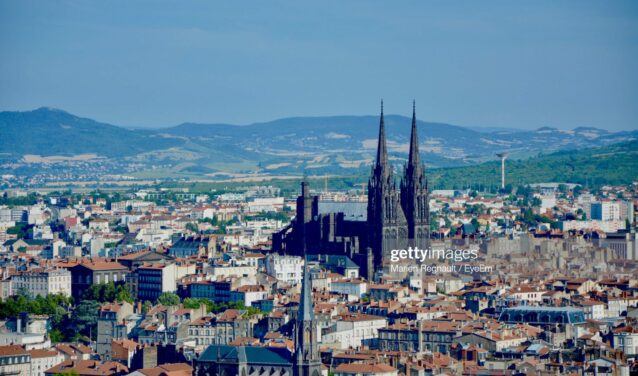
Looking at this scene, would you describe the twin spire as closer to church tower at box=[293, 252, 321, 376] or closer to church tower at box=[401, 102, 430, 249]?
church tower at box=[401, 102, 430, 249]

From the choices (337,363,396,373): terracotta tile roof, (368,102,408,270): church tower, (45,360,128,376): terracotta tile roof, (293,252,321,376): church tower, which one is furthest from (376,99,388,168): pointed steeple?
(293,252,321,376): church tower

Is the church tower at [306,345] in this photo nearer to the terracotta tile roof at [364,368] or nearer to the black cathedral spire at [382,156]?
the terracotta tile roof at [364,368]

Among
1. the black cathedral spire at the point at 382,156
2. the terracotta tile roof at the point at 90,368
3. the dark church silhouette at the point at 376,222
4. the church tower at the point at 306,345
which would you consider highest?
the black cathedral spire at the point at 382,156

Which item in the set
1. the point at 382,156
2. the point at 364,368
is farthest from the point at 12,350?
the point at 382,156

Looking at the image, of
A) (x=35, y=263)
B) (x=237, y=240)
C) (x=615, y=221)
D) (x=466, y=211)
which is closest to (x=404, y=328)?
(x=35, y=263)

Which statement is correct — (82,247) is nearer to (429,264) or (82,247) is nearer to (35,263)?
(35,263)

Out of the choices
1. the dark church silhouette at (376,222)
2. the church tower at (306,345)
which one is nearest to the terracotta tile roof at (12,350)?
the church tower at (306,345)

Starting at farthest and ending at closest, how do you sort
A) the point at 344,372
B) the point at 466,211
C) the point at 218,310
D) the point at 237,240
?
the point at 466,211
the point at 237,240
the point at 218,310
the point at 344,372

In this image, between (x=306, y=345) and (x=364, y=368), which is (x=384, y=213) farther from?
(x=306, y=345)
